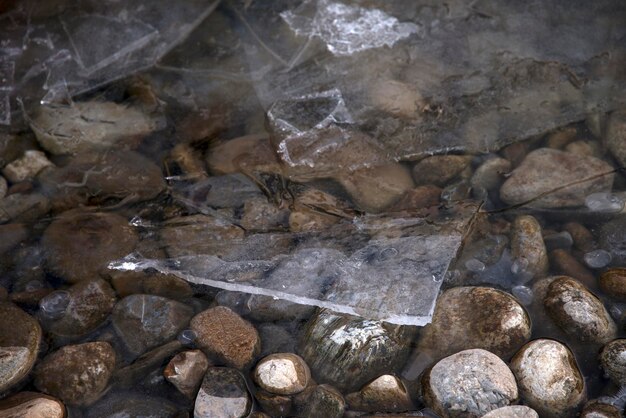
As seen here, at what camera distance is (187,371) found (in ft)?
7.36

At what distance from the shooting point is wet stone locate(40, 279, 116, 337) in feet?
7.97

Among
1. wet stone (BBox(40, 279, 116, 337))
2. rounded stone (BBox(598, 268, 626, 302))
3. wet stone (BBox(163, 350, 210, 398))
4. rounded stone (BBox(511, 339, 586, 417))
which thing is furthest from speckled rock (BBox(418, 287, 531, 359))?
wet stone (BBox(40, 279, 116, 337))

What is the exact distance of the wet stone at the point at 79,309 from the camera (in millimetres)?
2430

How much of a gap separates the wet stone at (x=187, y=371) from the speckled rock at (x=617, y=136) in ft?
6.84

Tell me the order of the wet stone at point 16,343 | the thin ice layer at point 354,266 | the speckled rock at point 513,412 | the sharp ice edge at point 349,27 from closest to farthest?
the speckled rock at point 513,412
the wet stone at point 16,343
the thin ice layer at point 354,266
the sharp ice edge at point 349,27

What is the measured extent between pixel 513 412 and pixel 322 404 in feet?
2.06

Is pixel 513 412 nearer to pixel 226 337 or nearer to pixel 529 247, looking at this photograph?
pixel 529 247

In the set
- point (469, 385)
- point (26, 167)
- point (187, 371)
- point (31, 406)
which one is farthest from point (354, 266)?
point (26, 167)

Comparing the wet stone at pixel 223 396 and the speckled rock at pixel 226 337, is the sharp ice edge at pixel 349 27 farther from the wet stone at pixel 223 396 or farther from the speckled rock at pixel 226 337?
the wet stone at pixel 223 396

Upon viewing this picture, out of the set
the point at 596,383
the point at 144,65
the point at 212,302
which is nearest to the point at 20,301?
the point at 212,302

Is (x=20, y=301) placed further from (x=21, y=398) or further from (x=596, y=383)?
(x=596, y=383)

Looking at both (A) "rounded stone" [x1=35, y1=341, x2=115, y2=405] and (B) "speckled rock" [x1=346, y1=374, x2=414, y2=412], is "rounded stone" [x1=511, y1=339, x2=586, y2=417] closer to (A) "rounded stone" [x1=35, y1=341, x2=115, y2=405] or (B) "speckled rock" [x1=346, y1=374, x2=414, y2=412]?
(B) "speckled rock" [x1=346, y1=374, x2=414, y2=412]

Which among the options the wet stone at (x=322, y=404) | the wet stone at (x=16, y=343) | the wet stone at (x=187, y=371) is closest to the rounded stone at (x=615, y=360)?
the wet stone at (x=322, y=404)

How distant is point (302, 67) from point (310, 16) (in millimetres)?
488
